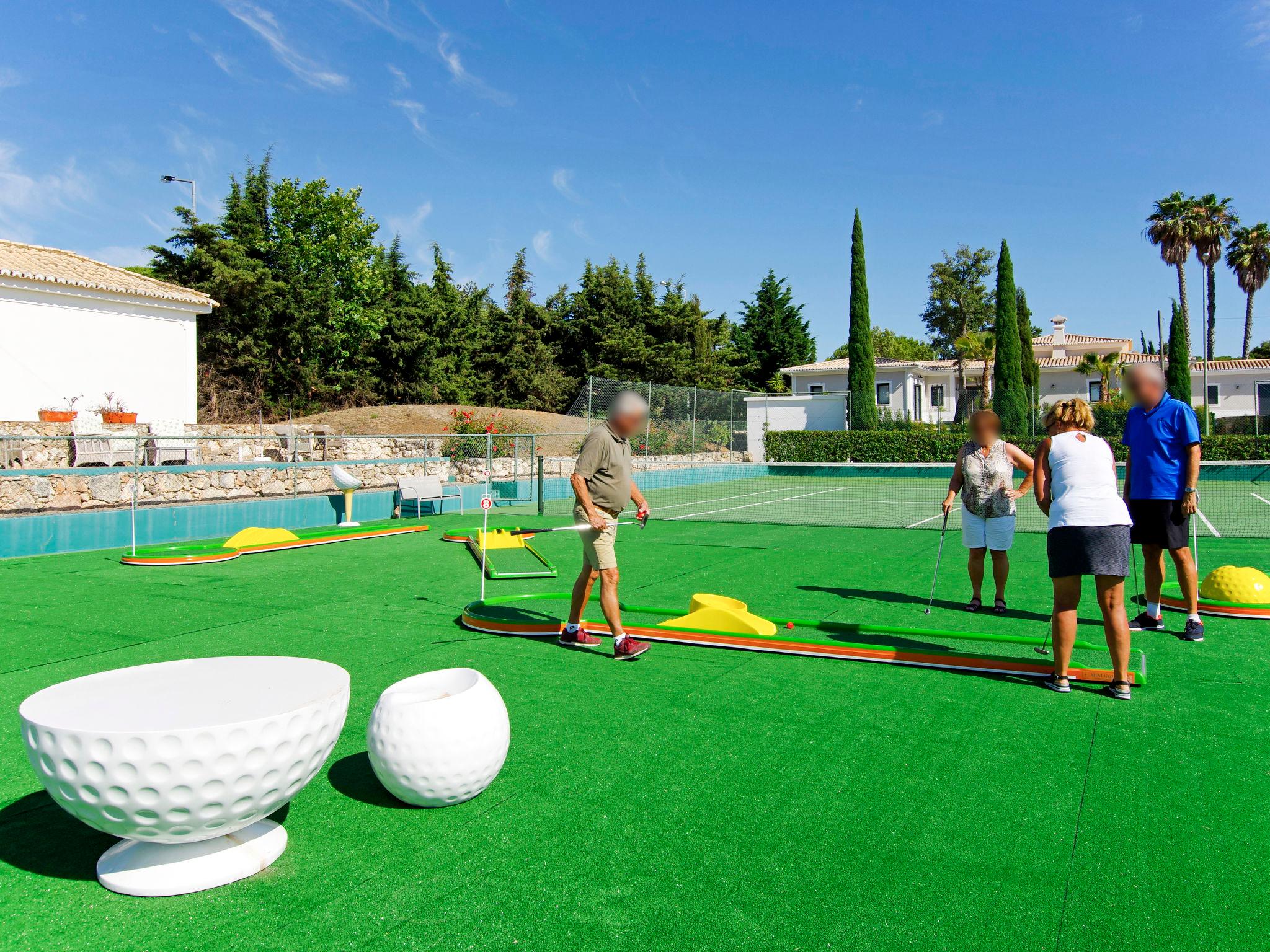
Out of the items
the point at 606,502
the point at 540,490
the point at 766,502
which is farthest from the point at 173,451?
the point at 606,502

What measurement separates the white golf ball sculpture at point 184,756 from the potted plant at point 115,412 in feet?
64.7

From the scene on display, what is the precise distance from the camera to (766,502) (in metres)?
19.5

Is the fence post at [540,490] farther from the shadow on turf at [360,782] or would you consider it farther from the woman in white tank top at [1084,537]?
the shadow on turf at [360,782]

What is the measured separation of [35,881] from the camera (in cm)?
286

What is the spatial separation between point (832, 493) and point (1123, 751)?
60.0 ft

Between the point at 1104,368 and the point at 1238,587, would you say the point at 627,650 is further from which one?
the point at 1104,368

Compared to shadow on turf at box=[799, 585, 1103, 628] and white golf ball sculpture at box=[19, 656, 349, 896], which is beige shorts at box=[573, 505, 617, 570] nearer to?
white golf ball sculpture at box=[19, 656, 349, 896]

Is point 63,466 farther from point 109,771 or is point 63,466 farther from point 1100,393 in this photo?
point 1100,393

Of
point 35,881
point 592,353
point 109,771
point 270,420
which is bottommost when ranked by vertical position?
point 35,881

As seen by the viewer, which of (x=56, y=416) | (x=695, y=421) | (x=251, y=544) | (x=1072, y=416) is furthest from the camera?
(x=695, y=421)

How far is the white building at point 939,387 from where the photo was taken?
120 feet

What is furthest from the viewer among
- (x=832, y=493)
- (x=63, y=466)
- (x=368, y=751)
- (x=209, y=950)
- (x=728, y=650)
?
(x=832, y=493)

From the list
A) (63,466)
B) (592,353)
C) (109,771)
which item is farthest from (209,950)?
(592,353)

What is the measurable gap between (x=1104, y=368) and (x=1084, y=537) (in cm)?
4477
